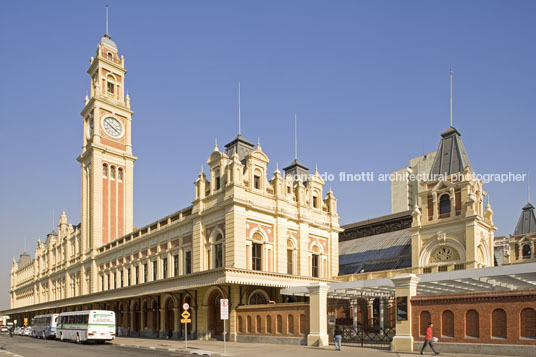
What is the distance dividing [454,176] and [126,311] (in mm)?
37133

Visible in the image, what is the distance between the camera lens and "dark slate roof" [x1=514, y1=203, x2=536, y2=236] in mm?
77500

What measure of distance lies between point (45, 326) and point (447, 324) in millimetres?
42365

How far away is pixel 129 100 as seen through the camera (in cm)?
7712

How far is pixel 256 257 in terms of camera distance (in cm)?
3991

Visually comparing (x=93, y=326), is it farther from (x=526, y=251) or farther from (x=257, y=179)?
(x=526, y=251)

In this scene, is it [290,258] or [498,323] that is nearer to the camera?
[498,323]

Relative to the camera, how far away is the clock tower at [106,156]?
68500 mm

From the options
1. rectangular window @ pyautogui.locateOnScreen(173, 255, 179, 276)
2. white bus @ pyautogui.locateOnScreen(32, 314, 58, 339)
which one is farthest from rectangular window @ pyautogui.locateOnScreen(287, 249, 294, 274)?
white bus @ pyautogui.locateOnScreen(32, 314, 58, 339)

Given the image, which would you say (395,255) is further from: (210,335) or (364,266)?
(210,335)

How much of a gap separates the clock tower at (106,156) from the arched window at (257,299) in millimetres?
32260

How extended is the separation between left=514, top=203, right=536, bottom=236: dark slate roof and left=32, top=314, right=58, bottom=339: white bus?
65.5 metres

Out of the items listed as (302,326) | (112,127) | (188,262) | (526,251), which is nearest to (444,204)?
(302,326)

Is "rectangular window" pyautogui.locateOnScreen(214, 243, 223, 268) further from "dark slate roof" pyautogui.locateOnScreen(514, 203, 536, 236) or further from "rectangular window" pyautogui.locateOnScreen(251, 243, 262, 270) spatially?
"dark slate roof" pyautogui.locateOnScreen(514, 203, 536, 236)

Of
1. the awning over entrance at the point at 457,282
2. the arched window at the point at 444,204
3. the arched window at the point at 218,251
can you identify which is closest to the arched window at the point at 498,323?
the awning over entrance at the point at 457,282
